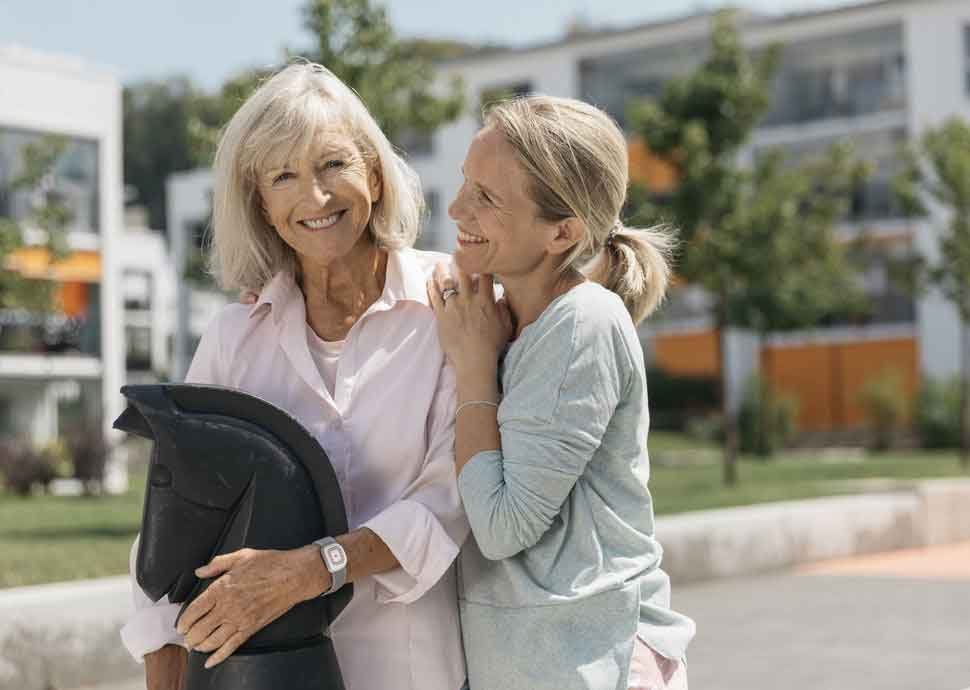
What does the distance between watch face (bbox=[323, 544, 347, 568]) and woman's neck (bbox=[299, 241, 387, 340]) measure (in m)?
0.46

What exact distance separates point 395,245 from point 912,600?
7.96m

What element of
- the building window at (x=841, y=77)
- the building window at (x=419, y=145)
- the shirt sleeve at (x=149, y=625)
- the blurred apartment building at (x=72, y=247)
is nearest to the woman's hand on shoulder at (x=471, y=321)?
the shirt sleeve at (x=149, y=625)

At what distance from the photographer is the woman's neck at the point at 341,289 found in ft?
8.99

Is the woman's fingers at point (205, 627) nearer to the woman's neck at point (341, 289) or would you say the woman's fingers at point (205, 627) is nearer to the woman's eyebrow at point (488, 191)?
the woman's neck at point (341, 289)

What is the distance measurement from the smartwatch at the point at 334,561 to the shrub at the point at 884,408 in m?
36.9

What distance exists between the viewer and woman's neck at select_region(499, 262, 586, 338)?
258 cm

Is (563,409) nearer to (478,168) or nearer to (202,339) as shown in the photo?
(478,168)

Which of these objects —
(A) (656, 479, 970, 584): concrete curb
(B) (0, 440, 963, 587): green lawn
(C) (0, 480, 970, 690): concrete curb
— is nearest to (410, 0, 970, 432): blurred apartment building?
(B) (0, 440, 963, 587): green lawn

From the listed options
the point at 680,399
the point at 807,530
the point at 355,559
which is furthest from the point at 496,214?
the point at 680,399

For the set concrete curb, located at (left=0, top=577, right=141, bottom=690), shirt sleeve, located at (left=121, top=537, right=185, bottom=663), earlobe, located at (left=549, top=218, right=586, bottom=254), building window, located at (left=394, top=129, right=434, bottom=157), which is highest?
building window, located at (left=394, top=129, right=434, bottom=157)

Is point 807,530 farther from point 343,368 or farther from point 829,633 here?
point 343,368

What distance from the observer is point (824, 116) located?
4506cm

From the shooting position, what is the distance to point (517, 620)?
247 cm

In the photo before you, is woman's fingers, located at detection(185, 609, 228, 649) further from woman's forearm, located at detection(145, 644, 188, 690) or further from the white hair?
the white hair
